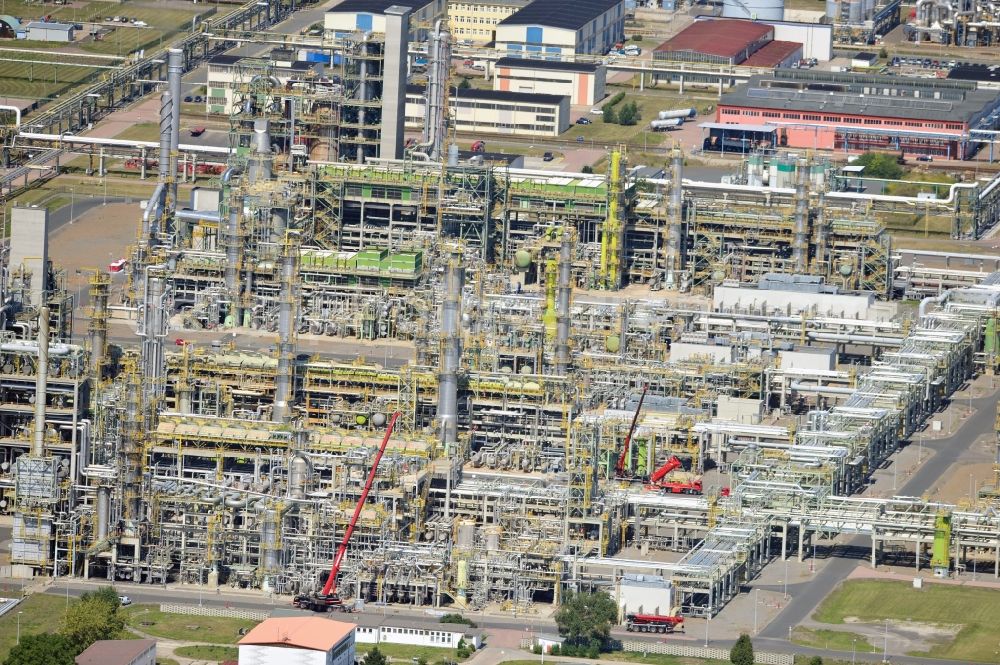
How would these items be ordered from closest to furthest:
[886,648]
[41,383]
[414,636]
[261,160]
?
1. [414,636]
2. [886,648]
3. [41,383]
4. [261,160]

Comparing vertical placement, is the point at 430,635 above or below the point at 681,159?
below

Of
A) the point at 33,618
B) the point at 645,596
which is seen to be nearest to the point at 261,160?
the point at 33,618

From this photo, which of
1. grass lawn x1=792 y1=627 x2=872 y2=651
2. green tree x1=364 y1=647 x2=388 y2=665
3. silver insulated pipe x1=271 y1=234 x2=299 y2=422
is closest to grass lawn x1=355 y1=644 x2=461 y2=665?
green tree x1=364 y1=647 x2=388 y2=665

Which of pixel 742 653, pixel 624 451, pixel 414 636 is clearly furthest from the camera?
pixel 624 451

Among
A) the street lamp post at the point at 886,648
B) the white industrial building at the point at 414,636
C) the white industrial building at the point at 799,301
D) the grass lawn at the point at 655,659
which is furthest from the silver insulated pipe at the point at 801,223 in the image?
the white industrial building at the point at 414,636

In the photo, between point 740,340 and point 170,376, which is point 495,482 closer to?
point 170,376

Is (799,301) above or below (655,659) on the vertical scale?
above

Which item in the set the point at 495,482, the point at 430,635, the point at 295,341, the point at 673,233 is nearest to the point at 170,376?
the point at 295,341

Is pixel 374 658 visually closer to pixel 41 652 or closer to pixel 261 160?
pixel 41 652
